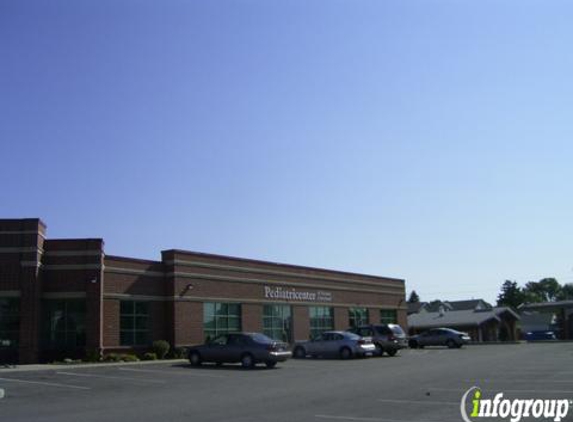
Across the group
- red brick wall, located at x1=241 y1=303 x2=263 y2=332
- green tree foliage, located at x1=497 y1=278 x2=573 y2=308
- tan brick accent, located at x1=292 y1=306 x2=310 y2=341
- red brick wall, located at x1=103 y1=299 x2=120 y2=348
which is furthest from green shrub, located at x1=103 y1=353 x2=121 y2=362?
green tree foliage, located at x1=497 y1=278 x2=573 y2=308

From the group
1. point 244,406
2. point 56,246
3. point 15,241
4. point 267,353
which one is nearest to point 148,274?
point 56,246

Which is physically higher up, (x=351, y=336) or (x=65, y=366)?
(x=351, y=336)

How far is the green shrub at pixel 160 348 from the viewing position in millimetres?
33625

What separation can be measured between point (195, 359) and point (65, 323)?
6960mm

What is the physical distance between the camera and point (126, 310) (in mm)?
33969

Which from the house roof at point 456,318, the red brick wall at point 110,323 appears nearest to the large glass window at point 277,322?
the red brick wall at point 110,323

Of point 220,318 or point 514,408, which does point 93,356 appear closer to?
point 220,318

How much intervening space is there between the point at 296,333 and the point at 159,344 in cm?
1288

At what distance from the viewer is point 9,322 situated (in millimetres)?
29922

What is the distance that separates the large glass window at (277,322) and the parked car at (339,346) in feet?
21.1

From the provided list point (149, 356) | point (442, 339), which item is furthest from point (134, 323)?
point (442, 339)

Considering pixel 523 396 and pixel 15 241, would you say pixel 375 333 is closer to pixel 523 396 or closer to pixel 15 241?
pixel 15 241

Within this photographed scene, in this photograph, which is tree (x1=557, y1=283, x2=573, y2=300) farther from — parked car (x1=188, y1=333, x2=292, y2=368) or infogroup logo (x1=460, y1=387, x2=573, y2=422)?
infogroup logo (x1=460, y1=387, x2=573, y2=422)

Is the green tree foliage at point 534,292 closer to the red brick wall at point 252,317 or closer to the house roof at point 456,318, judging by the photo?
the house roof at point 456,318
